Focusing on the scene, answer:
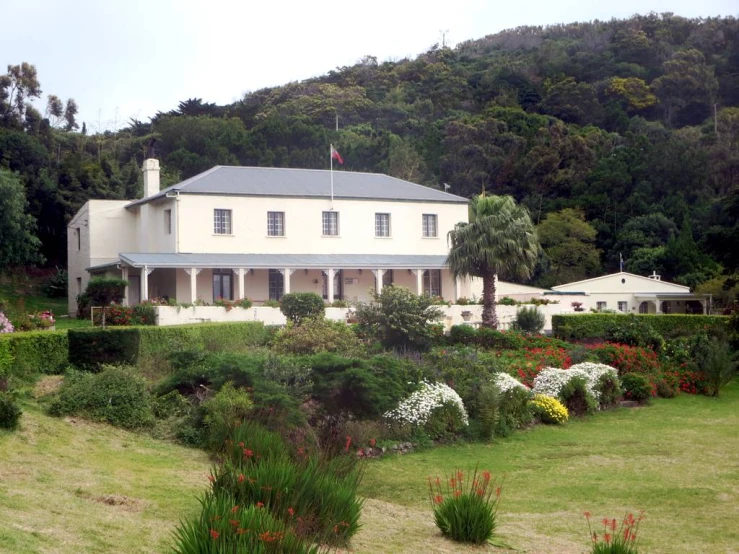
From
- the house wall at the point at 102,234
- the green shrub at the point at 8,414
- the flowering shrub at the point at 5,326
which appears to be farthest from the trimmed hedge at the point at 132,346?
the house wall at the point at 102,234

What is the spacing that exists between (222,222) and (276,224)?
2.57m

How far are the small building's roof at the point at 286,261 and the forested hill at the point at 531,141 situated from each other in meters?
13.1

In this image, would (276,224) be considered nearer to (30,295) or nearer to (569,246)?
(30,295)

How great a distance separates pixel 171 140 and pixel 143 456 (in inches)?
2283

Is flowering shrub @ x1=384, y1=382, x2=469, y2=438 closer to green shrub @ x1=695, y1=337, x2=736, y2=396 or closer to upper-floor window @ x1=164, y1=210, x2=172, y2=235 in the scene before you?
green shrub @ x1=695, y1=337, x2=736, y2=396

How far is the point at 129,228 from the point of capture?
44469 millimetres

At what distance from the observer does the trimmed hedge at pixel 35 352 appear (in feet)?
56.4

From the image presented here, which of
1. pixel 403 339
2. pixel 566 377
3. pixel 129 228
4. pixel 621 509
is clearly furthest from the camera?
pixel 129 228

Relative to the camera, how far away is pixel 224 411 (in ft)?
48.8

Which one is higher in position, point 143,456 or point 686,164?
point 686,164

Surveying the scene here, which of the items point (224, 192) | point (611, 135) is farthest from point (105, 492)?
point (611, 135)

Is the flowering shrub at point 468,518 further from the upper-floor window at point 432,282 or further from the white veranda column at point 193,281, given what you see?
the upper-floor window at point 432,282

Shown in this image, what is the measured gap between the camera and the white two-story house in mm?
39469

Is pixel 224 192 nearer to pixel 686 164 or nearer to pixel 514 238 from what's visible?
pixel 514 238
